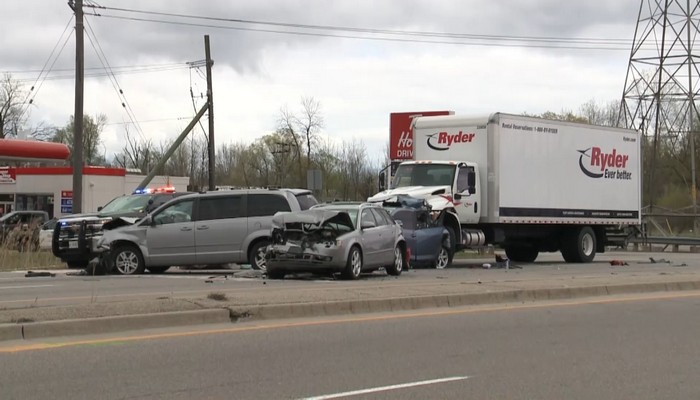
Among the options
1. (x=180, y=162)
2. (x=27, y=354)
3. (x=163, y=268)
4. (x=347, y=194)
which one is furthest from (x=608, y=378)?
(x=180, y=162)

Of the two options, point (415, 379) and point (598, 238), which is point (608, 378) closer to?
point (415, 379)

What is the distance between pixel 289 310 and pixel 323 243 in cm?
472

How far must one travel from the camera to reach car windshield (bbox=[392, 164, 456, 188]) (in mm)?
21438

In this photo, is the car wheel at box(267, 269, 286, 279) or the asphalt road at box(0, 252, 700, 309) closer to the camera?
the asphalt road at box(0, 252, 700, 309)

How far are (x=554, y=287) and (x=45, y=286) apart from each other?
961 cm

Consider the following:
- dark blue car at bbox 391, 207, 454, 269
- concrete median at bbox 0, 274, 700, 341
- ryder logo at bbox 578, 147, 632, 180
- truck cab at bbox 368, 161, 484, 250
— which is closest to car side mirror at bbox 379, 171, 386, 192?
truck cab at bbox 368, 161, 484, 250

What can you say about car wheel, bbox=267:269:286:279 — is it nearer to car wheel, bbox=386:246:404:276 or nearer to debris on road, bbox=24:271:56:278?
car wheel, bbox=386:246:404:276

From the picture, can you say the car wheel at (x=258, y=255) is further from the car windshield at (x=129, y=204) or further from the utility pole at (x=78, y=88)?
the utility pole at (x=78, y=88)

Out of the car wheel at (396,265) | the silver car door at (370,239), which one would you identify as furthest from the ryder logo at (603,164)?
the silver car door at (370,239)

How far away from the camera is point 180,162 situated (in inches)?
3440

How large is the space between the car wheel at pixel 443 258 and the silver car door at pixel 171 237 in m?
→ 6.70

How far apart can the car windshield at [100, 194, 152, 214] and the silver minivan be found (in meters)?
3.16

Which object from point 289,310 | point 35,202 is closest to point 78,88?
point 289,310

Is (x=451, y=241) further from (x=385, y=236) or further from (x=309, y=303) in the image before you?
(x=309, y=303)
